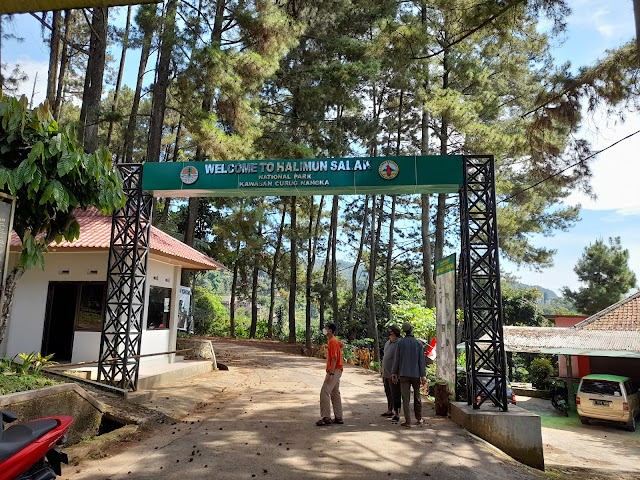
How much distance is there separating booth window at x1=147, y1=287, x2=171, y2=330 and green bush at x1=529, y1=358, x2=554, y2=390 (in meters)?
17.1

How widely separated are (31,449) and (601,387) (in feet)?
52.0

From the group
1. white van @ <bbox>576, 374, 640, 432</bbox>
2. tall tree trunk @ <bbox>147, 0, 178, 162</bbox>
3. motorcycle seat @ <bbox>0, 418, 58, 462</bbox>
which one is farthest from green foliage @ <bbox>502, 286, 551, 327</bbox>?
motorcycle seat @ <bbox>0, 418, 58, 462</bbox>

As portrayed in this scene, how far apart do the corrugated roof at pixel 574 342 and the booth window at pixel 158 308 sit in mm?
11934

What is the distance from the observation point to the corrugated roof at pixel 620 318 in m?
17.5

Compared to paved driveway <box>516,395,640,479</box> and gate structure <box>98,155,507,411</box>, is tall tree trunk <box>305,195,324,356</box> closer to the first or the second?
paved driveway <box>516,395,640,479</box>

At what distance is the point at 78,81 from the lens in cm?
2620

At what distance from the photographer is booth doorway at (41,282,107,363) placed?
12.2 metres

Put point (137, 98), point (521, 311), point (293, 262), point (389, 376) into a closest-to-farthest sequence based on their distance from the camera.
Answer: point (389, 376) → point (137, 98) → point (293, 262) → point (521, 311)

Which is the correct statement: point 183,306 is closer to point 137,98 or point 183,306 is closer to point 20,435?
point 137,98

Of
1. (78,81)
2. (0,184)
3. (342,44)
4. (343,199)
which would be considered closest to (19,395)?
(0,184)

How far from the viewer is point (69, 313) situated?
1305cm

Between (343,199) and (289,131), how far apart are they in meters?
12.4

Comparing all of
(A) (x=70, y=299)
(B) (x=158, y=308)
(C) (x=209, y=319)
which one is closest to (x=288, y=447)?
(B) (x=158, y=308)

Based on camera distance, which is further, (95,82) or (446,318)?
(95,82)
